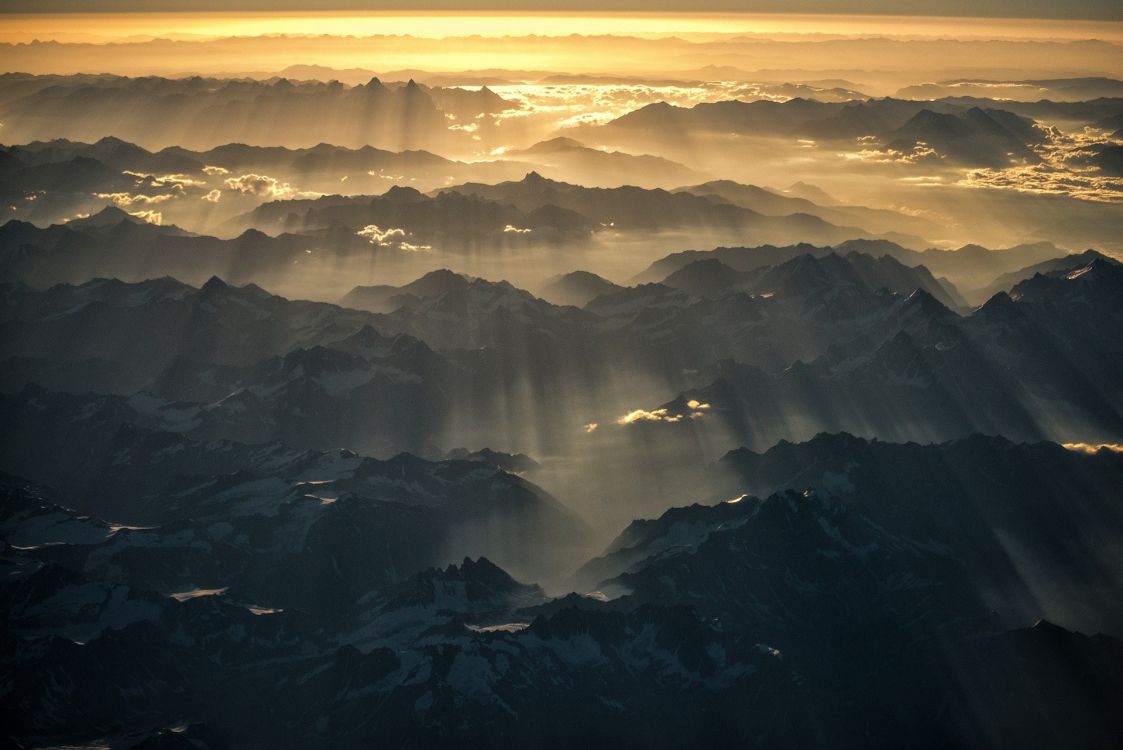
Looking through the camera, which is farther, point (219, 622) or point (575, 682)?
point (219, 622)

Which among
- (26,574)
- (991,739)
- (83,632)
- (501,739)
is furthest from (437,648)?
(991,739)

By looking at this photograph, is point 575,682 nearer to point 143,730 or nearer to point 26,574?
point 143,730

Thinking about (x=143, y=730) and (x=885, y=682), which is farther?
(x=885, y=682)

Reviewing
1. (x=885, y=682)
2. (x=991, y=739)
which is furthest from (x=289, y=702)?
(x=991, y=739)

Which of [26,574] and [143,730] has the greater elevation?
[26,574]

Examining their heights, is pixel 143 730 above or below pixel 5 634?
below

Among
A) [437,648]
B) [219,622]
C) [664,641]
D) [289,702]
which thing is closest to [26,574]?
[219,622]

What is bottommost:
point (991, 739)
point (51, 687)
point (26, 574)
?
point (991, 739)

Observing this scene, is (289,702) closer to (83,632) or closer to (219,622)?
(219,622)

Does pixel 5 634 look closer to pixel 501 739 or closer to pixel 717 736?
pixel 501 739
